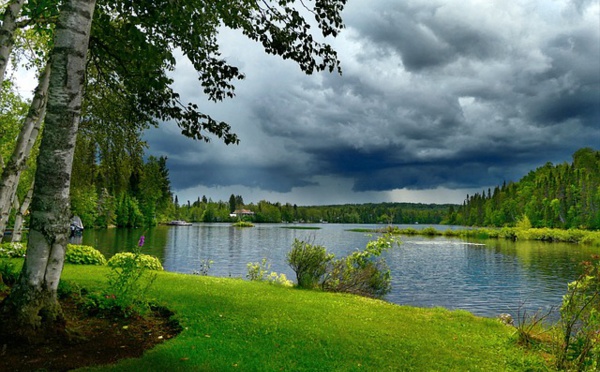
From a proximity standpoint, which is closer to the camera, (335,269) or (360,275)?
(335,269)

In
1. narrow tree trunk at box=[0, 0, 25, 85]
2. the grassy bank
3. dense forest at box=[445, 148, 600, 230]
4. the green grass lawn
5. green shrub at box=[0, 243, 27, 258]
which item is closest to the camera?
the green grass lawn

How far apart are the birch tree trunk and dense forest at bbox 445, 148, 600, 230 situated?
99.5 m

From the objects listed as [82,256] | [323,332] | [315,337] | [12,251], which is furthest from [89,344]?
[12,251]

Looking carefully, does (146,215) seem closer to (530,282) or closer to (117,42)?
(530,282)

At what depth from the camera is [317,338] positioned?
6652 mm

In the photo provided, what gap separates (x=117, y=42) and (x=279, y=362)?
6.84 meters

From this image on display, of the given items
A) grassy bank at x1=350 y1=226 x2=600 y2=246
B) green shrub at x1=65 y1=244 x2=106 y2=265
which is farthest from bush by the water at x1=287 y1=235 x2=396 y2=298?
grassy bank at x1=350 y1=226 x2=600 y2=246

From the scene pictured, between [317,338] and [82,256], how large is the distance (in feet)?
42.2

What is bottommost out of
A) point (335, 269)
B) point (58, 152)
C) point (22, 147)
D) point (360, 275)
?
point (360, 275)

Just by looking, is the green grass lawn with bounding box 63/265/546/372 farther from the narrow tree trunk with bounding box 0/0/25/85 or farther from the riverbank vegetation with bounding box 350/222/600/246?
the riverbank vegetation with bounding box 350/222/600/246

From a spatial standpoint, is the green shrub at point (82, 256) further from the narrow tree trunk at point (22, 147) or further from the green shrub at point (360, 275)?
the green shrub at point (360, 275)

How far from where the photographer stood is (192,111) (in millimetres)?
8016

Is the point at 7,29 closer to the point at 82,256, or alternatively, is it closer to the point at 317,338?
the point at 317,338

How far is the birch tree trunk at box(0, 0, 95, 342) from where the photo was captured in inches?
198
